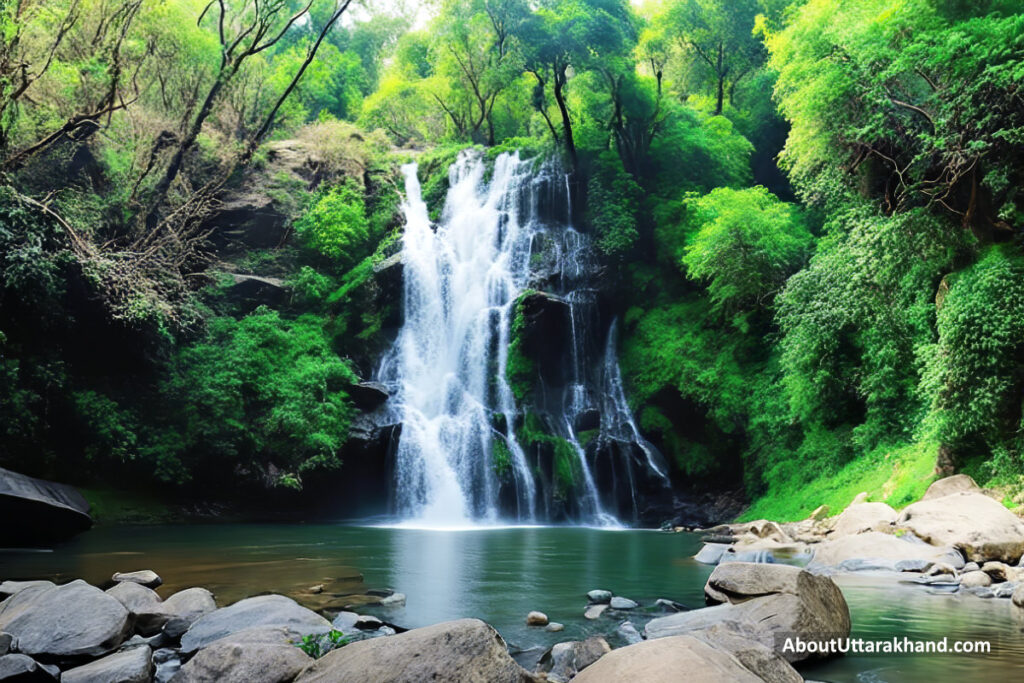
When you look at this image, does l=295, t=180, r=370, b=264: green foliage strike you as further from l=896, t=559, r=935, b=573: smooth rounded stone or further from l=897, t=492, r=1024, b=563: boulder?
l=896, t=559, r=935, b=573: smooth rounded stone

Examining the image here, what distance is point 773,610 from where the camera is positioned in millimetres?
5250

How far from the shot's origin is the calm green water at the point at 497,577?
227 inches

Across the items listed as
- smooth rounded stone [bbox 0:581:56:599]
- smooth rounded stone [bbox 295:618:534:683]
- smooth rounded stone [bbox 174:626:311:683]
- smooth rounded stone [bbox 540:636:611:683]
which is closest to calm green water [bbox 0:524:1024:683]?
smooth rounded stone [bbox 540:636:611:683]

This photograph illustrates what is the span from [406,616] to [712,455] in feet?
44.1

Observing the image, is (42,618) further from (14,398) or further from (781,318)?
(781,318)

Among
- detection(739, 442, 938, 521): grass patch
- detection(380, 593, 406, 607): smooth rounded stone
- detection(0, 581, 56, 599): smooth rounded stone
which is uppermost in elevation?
detection(739, 442, 938, 521): grass patch

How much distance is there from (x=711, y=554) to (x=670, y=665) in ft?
26.2

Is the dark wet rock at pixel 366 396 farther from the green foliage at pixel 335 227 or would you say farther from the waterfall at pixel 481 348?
the green foliage at pixel 335 227

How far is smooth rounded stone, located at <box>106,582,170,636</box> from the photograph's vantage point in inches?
220

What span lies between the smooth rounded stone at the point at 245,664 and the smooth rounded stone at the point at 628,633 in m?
2.68

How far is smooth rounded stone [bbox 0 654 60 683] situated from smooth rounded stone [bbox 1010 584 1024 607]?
8.22m

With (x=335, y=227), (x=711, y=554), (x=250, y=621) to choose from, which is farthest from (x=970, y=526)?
(x=335, y=227)

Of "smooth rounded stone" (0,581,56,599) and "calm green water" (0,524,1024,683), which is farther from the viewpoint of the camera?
"smooth rounded stone" (0,581,56,599)

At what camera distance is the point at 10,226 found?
1363 centimetres
